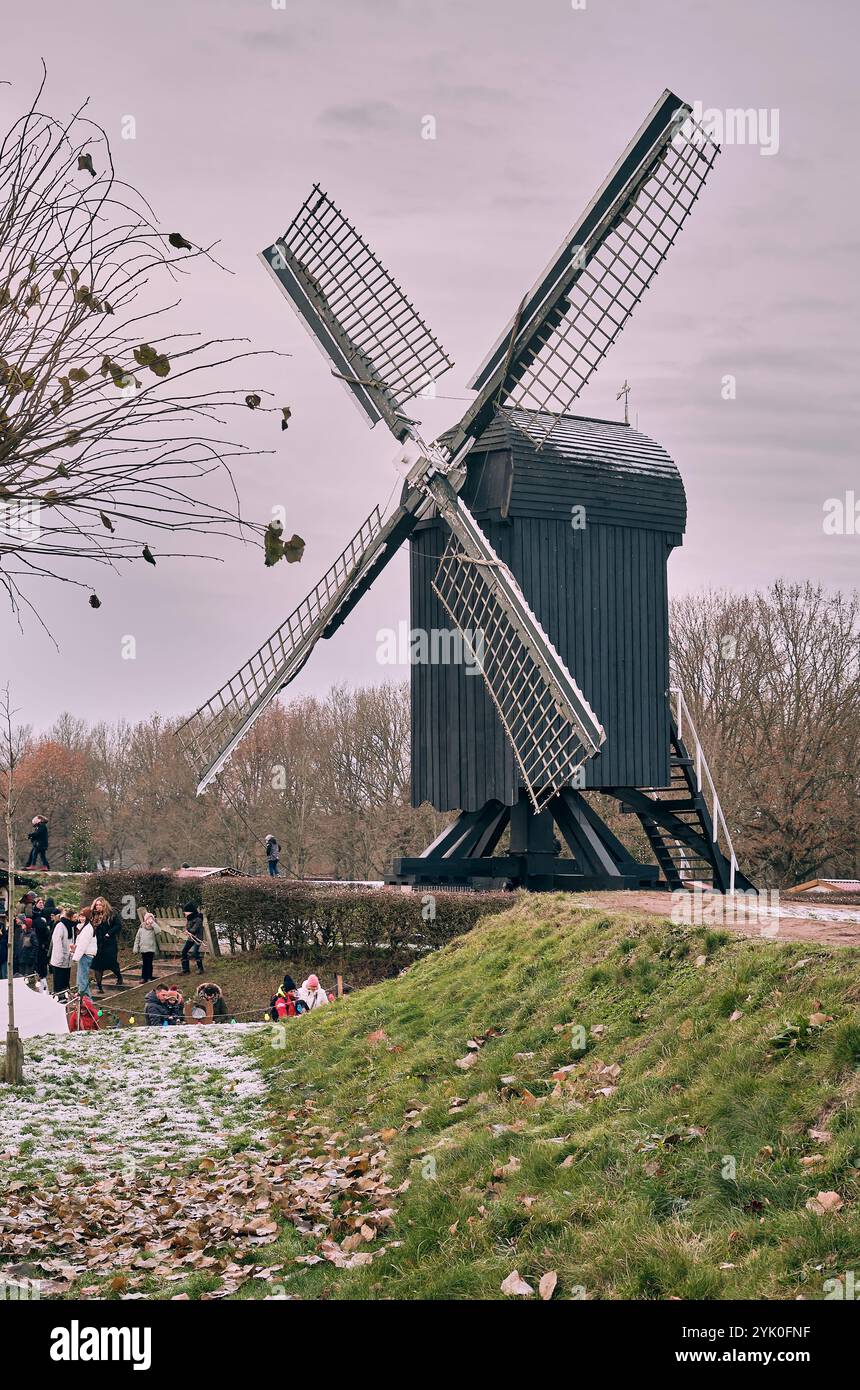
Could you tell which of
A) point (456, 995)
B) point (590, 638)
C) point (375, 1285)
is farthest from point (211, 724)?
point (375, 1285)

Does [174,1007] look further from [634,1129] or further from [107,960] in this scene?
[634,1129]

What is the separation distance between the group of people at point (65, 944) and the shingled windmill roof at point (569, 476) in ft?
27.5

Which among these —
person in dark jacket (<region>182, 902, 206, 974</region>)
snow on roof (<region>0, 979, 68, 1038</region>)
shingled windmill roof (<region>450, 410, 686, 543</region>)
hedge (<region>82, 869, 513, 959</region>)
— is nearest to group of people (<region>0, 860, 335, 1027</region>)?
person in dark jacket (<region>182, 902, 206, 974</region>)

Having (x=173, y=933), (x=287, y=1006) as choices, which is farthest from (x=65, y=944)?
(x=173, y=933)

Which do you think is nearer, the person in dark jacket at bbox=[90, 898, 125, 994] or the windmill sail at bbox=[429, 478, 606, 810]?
the windmill sail at bbox=[429, 478, 606, 810]

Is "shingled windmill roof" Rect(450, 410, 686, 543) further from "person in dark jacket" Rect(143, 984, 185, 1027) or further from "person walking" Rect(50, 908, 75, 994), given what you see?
"person walking" Rect(50, 908, 75, 994)

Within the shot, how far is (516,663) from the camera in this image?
62.5 feet

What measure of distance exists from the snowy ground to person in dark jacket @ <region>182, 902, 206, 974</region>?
918 centimetres

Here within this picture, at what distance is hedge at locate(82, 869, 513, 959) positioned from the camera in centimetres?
2077

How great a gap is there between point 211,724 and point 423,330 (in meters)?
7.70

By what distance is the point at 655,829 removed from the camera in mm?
22641

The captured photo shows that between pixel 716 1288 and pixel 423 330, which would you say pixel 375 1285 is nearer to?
pixel 716 1288

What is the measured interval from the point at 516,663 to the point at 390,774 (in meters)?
28.8

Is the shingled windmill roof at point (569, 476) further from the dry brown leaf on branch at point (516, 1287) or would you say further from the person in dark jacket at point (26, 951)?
the dry brown leaf on branch at point (516, 1287)
